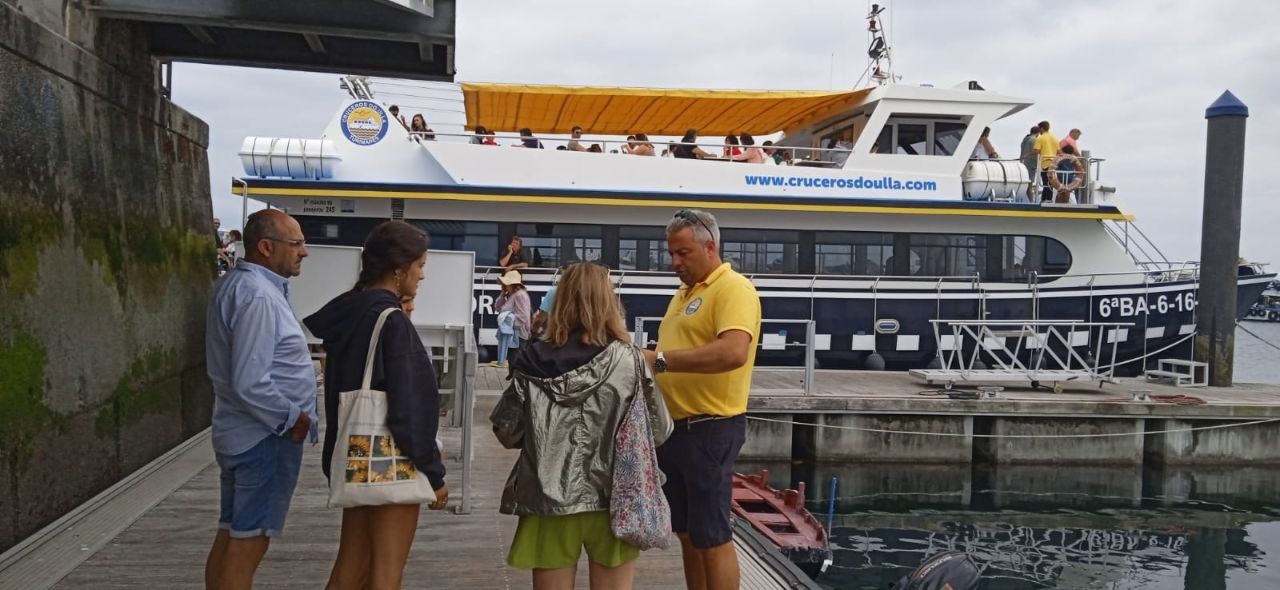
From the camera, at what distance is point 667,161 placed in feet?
46.8

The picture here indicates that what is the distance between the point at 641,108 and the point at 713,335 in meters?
11.8

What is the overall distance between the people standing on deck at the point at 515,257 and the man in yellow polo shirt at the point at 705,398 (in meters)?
9.84

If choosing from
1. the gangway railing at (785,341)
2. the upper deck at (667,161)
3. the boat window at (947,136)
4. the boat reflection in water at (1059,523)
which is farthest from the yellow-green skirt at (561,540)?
the boat window at (947,136)

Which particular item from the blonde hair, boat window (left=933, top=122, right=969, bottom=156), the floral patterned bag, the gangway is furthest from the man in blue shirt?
boat window (left=933, top=122, right=969, bottom=156)

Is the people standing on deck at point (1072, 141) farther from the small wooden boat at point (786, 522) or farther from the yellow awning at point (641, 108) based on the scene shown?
the small wooden boat at point (786, 522)

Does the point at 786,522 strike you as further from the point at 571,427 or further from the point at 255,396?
the point at 255,396

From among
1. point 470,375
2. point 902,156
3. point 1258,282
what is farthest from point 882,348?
point 470,375

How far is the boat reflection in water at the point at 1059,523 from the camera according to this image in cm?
840

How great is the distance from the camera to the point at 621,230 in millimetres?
14328

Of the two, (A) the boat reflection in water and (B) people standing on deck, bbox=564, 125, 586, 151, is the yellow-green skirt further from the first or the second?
(B) people standing on deck, bbox=564, 125, 586, 151

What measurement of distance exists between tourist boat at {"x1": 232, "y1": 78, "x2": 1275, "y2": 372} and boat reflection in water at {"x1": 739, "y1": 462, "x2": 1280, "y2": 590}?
2.82 metres

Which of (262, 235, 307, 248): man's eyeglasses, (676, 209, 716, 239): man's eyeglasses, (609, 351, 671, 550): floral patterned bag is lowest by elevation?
(609, 351, 671, 550): floral patterned bag

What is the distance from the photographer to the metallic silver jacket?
9.73ft

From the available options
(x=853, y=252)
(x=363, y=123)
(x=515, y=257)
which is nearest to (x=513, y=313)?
(x=515, y=257)
